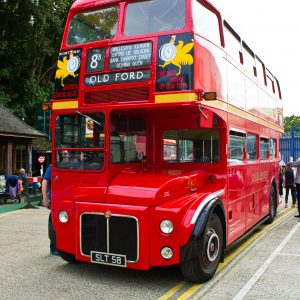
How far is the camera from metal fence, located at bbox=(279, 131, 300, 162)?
20.8 metres

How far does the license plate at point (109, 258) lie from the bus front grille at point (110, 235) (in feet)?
0.13

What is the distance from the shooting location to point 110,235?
A: 515cm

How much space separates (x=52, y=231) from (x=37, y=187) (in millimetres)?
12322

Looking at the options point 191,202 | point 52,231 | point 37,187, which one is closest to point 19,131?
point 37,187

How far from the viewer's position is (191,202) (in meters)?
5.21

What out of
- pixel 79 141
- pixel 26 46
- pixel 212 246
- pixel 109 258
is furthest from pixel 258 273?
pixel 26 46

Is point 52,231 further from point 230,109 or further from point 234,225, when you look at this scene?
point 230,109

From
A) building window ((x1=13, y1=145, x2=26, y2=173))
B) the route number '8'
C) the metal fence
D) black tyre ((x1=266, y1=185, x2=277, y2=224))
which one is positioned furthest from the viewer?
the metal fence

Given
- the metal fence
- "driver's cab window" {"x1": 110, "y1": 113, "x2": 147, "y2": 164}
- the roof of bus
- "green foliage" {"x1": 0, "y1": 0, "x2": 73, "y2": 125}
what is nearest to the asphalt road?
"driver's cab window" {"x1": 110, "y1": 113, "x2": 147, "y2": 164}

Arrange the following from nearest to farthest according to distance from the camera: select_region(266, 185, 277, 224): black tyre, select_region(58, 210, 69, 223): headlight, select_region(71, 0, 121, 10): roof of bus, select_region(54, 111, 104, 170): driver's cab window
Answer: select_region(58, 210, 69, 223): headlight
select_region(54, 111, 104, 170): driver's cab window
select_region(71, 0, 121, 10): roof of bus
select_region(266, 185, 277, 224): black tyre

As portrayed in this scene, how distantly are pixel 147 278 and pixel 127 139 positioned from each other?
78.4 inches

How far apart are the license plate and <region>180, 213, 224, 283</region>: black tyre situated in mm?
742

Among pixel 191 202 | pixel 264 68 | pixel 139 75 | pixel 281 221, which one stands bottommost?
pixel 281 221

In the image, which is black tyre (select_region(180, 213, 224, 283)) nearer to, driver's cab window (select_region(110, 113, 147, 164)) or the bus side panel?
the bus side panel
